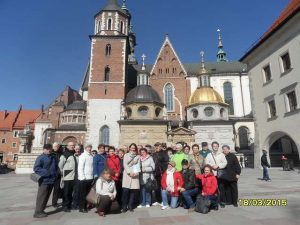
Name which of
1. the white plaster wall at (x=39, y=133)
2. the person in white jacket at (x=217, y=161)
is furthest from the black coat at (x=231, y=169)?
the white plaster wall at (x=39, y=133)

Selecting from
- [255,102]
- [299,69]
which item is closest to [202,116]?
[255,102]

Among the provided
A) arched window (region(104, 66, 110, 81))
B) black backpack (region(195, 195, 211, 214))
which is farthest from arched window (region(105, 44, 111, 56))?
black backpack (region(195, 195, 211, 214))

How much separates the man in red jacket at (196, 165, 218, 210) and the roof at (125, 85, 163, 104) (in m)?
25.6

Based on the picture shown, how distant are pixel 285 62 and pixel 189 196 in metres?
17.4

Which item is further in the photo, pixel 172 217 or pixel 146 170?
pixel 146 170

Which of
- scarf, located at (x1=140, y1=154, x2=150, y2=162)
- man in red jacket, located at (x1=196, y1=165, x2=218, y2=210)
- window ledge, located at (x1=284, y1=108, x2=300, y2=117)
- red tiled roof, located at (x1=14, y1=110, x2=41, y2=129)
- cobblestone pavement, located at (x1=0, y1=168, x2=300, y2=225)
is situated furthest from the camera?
red tiled roof, located at (x1=14, y1=110, x2=41, y2=129)

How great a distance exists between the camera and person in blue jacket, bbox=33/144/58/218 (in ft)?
20.5

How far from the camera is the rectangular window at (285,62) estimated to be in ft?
63.1

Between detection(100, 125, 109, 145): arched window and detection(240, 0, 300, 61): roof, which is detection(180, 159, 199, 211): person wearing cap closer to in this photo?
detection(240, 0, 300, 61): roof

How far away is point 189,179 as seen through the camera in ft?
23.0

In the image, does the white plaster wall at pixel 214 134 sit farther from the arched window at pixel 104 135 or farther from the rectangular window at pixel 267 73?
the arched window at pixel 104 135

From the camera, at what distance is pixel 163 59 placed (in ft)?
137

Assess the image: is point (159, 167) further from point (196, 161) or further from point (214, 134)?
point (214, 134)

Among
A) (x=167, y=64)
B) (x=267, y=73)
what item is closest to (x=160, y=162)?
(x=267, y=73)
